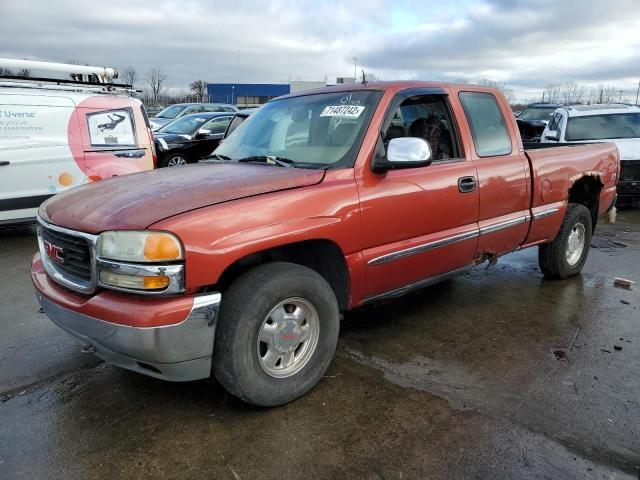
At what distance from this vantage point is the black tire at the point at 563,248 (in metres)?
5.05

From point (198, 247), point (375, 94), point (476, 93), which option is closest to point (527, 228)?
point (476, 93)

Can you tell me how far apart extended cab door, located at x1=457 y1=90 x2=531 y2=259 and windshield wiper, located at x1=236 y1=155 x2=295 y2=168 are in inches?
58.4

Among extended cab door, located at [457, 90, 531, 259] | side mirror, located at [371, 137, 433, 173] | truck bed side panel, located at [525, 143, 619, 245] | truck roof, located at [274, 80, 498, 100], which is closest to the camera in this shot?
side mirror, located at [371, 137, 433, 173]

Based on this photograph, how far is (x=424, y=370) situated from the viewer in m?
3.37

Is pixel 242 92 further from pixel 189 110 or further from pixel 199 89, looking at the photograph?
pixel 189 110

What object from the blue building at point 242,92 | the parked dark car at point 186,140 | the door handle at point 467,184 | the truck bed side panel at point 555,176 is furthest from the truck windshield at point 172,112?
the blue building at point 242,92

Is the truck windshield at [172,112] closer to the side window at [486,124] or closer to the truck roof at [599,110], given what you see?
the truck roof at [599,110]

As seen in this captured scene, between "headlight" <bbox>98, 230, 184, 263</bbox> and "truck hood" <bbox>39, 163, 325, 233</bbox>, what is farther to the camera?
"truck hood" <bbox>39, 163, 325, 233</bbox>

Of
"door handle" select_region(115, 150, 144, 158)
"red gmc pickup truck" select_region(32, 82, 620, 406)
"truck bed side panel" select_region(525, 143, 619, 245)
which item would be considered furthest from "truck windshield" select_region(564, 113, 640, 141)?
"door handle" select_region(115, 150, 144, 158)

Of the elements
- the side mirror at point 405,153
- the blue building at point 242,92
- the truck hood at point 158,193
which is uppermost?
the blue building at point 242,92

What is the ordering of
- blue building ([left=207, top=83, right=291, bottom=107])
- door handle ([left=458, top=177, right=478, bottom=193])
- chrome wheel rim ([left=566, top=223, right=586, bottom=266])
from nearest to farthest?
door handle ([left=458, top=177, right=478, bottom=193]) < chrome wheel rim ([left=566, top=223, right=586, bottom=266]) < blue building ([left=207, top=83, right=291, bottom=107])

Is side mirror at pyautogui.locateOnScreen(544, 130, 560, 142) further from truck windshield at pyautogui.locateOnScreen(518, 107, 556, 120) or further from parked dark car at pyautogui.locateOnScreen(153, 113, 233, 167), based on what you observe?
truck windshield at pyautogui.locateOnScreen(518, 107, 556, 120)

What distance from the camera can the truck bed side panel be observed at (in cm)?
452

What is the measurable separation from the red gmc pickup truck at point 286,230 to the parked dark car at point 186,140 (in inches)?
277
